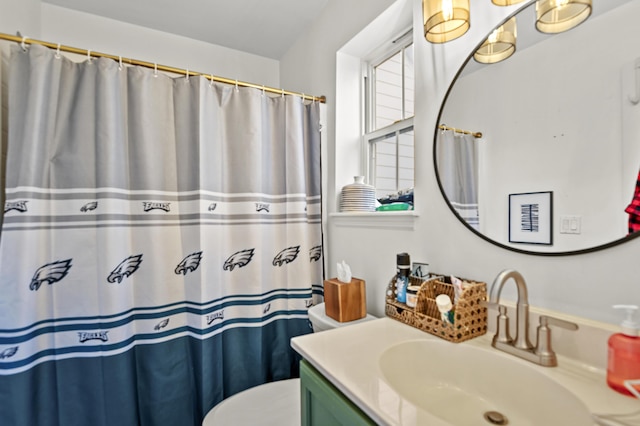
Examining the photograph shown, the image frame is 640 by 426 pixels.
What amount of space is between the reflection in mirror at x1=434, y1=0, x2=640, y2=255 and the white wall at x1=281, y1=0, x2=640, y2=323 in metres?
0.05

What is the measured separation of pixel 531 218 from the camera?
31.1 inches

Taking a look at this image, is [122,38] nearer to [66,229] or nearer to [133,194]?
[133,194]

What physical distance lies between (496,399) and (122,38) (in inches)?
102

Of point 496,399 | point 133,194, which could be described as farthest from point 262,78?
point 496,399

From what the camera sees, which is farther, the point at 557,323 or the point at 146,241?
the point at 146,241

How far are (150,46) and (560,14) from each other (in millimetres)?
2212

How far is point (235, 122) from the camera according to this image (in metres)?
1.52

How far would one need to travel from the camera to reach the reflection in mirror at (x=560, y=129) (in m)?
0.65

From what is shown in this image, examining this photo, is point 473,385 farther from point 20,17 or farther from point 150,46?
point 150,46

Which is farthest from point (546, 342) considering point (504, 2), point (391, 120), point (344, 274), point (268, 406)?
point (391, 120)

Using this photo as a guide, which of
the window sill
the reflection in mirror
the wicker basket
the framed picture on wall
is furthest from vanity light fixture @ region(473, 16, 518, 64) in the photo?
the wicker basket

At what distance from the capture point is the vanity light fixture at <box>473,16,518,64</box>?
33.3 inches

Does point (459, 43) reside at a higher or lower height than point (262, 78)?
lower

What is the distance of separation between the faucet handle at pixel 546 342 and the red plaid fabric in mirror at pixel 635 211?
0.25 m
